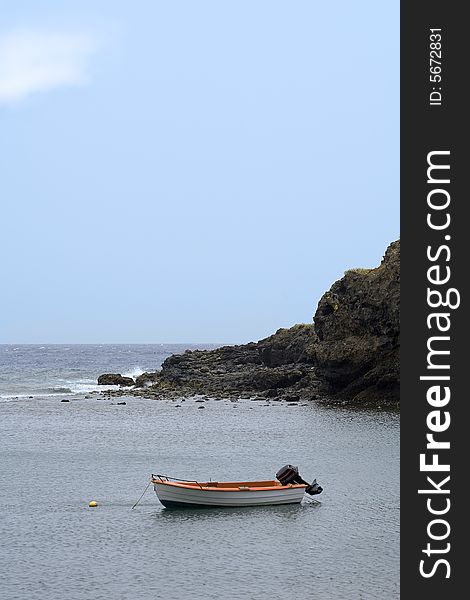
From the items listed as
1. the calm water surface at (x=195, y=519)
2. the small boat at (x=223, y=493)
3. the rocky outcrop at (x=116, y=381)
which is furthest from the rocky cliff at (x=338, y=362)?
the small boat at (x=223, y=493)

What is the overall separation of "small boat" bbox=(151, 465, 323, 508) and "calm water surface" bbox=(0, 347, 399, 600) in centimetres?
64

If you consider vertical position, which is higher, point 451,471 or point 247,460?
point 451,471

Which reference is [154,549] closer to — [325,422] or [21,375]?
[325,422]

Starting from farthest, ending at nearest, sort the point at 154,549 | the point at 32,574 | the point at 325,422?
the point at 325,422 < the point at 154,549 < the point at 32,574

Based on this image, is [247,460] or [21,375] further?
[21,375]

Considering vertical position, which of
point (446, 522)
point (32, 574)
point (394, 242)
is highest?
point (394, 242)

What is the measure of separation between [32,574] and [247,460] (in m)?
29.0

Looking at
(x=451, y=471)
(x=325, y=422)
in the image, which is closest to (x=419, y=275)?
(x=451, y=471)

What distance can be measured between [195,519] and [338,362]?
183 ft

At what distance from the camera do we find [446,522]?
18797 millimetres

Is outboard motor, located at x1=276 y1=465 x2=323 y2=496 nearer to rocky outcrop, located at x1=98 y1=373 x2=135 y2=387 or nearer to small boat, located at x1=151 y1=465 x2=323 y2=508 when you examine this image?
small boat, located at x1=151 y1=465 x2=323 y2=508

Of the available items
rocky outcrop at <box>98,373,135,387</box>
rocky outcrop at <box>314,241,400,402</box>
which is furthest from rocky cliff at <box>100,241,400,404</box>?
rocky outcrop at <box>98,373,135,387</box>

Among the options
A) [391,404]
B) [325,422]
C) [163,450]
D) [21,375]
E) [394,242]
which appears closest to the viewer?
[163,450]

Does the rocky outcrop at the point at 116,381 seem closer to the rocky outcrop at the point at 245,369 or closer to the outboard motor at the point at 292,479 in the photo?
the rocky outcrop at the point at 245,369
